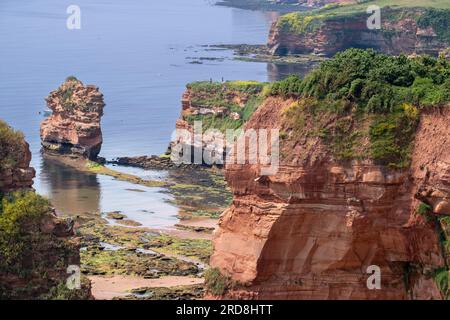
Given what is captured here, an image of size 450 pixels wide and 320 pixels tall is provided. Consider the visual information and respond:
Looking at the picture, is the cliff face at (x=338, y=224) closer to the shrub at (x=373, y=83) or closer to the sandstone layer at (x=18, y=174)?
the shrub at (x=373, y=83)

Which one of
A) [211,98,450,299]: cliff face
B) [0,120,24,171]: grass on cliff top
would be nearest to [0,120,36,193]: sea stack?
[0,120,24,171]: grass on cliff top

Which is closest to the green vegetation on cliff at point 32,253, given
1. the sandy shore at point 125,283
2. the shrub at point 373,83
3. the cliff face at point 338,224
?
the cliff face at point 338,224

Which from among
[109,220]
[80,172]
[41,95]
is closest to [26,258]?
[109,220]

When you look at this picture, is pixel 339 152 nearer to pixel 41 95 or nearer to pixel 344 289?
pixel 344 289

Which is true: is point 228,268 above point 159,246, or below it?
above

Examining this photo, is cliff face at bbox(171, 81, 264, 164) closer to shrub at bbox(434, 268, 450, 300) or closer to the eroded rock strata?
the eroded rock strata
